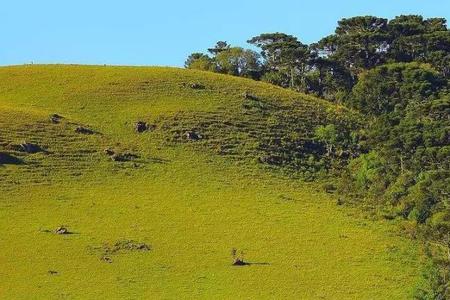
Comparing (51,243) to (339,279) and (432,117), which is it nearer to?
(339,279)

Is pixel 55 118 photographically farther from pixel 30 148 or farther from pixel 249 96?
pixel 249 96

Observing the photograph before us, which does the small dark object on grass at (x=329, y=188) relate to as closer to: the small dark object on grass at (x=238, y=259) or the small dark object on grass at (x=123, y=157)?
the small dark object on grass at (x=123, y=157)

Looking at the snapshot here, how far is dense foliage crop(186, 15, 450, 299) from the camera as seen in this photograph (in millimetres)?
70188

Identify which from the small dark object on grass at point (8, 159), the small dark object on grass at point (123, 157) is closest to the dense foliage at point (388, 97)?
the small dark object on grass at point (123, 157)

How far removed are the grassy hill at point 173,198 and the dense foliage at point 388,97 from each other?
2.25 meters

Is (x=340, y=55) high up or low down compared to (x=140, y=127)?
up

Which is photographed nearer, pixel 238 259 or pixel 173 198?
pixel 238 259

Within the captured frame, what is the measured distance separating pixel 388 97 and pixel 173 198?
111 feet

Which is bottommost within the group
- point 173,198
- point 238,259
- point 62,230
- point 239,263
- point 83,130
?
point 239,263

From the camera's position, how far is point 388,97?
95.9m

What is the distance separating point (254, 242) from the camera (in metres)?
61.9

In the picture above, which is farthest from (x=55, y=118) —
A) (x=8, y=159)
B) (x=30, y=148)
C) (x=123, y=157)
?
(x=8, y=159)

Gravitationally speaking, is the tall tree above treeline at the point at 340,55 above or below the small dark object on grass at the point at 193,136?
above

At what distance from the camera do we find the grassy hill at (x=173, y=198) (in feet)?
181
